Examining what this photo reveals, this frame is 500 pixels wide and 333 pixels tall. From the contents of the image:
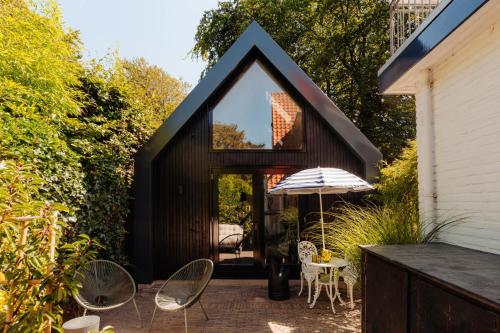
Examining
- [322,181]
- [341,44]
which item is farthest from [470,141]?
[341,44]

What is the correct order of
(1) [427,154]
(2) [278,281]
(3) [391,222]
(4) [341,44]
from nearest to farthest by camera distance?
1. (3) [391,222]
2. (1) [427,154]
3. (2) [278,281]
4. (4) [341,44]

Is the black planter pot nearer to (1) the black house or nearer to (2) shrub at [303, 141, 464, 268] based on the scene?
(2) shrub at [303, 141, 464, 268]

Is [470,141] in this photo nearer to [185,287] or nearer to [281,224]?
[185,287]

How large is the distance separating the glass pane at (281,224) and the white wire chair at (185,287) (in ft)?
8.26

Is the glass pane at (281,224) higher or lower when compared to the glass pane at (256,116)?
lower

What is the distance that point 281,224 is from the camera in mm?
7477

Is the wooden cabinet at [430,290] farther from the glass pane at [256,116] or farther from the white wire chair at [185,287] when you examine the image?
the glass pane at [256,116]

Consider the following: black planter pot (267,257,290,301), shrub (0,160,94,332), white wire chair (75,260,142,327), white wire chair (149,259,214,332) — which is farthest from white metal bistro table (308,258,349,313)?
shrub (0,160,94,332)

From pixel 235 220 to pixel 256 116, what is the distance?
2431mm

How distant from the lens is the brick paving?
472 centimetres

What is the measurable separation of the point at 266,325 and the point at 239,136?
410 centimetres

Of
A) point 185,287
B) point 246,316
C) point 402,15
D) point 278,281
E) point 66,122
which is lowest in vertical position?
point 246,316

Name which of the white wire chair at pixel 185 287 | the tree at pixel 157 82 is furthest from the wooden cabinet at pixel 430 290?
the tree at pixel 157 82

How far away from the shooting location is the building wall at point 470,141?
10.7 feet
